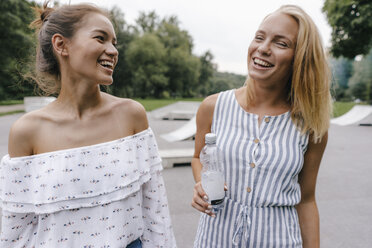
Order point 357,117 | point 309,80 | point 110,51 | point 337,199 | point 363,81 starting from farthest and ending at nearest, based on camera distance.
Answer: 1. point 363,81
2. point 357,117
3. point 337,199
4. point 309,80
5. point 110,51

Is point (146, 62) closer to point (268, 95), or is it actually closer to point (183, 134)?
point (183, 134)

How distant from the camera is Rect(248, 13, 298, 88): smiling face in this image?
4.97ft

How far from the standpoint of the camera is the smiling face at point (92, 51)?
56.9 inches

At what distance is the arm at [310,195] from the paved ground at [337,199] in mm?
2288

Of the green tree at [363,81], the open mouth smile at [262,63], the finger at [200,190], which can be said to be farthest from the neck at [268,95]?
the green tree at [363,81]

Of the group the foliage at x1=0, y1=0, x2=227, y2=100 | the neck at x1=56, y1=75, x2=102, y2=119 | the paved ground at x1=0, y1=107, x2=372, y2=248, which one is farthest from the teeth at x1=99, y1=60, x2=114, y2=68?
Result: the foliage at x1=0, y1=0, x2=227, y2=100

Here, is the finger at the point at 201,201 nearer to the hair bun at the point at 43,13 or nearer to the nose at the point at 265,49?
the nose at the point at 265,49

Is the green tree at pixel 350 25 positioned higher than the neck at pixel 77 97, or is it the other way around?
the green tree at pixel 350 25

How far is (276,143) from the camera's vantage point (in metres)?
1.57

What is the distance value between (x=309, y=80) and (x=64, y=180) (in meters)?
1.41

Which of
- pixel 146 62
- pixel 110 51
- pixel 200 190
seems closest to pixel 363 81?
pixel 146 62

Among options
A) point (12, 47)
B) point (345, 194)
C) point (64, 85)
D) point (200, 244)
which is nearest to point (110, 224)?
point (200, 244)

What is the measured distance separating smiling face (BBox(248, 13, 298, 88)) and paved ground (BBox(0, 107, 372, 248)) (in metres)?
2.80

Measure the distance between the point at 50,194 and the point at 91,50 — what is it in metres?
0.74
